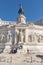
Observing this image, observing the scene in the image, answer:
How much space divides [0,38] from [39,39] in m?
9.62

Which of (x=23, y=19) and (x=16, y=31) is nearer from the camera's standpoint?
(x=16, y=31)

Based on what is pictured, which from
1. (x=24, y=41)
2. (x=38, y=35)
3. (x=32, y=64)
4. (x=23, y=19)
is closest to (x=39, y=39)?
(x=38, y=35)

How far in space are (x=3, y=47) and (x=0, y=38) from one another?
292cm

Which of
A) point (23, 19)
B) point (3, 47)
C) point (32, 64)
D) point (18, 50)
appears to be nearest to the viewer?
point (32, 64)

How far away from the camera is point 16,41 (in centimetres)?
4397

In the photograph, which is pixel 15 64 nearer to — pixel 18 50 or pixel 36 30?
pixel 18 50

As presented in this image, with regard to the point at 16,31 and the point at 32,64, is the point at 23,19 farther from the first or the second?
the point at 32,64

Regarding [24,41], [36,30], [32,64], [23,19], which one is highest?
[23,19]

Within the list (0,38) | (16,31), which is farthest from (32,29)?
(0,38)

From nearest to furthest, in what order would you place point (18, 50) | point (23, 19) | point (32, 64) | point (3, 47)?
1. point (32, 64)
2. point (18, 50)
3. point (3, 47)
4. point (23, 19)

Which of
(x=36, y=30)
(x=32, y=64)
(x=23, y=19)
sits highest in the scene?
(x=23, y=19)

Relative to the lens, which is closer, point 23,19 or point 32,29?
point 32,29

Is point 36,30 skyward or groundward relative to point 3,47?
skyward

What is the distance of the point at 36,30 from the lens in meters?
45.4
